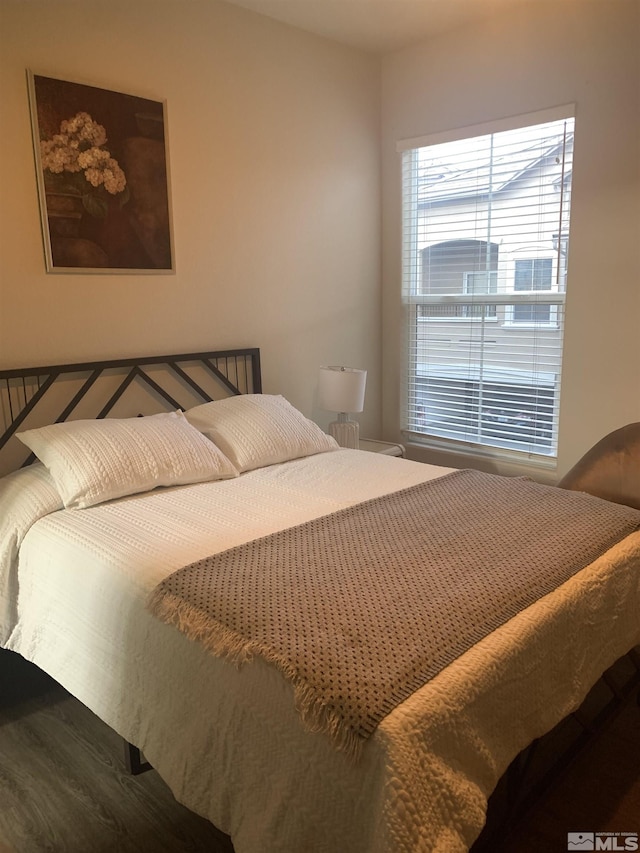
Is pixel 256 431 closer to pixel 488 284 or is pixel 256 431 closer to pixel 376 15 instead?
pixel 488 284

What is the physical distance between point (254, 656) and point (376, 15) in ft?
9.92

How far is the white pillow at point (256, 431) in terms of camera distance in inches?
104

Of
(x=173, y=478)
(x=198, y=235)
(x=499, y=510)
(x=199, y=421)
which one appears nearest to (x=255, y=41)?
(x=198, y=235)

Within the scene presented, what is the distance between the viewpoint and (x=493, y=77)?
3170 mm

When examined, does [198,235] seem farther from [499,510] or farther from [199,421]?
[499,510]

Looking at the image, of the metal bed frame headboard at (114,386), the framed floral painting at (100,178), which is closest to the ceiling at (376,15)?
the framed floral painting at (100,178)

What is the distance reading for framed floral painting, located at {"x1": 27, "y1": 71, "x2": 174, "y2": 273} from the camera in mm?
2426

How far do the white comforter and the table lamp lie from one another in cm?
100

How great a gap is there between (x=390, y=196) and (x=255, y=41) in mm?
1117

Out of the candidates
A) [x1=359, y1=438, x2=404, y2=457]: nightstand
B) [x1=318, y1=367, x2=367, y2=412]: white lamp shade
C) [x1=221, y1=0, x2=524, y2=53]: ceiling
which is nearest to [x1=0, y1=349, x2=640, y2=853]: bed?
[x1=318, y1=367, x2=367, y2=412]: white lamp shade

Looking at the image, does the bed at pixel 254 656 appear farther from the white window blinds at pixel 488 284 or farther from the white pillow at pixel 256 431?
the white window blinds at pixel 488 284

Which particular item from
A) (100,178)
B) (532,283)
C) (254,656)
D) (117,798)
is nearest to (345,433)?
(532,283)

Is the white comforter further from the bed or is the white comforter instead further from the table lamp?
the table lamp

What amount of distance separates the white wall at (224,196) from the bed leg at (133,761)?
1.45 m
